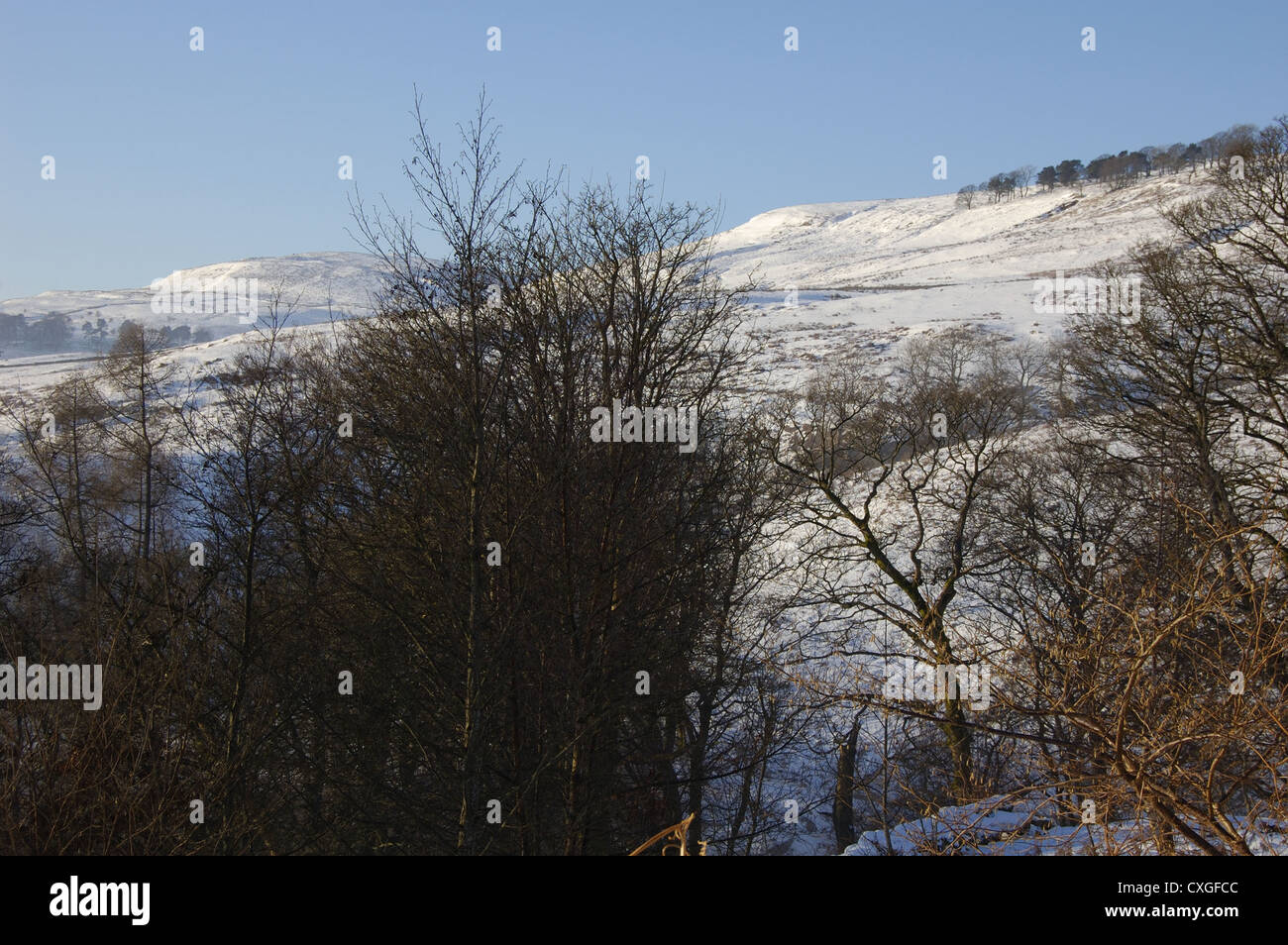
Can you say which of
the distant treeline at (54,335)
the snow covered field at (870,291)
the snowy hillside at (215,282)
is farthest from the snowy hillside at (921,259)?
the distant treeline at (54,335)

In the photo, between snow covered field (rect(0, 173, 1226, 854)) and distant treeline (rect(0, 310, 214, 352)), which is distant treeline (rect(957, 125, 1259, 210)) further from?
distant treeline (rect(0, 310, 214, 352))

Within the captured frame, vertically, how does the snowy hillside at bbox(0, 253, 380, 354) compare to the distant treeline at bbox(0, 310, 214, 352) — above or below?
above

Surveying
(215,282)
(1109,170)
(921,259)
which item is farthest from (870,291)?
(215,282)

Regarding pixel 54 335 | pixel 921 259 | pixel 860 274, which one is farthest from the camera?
pixel 921 259

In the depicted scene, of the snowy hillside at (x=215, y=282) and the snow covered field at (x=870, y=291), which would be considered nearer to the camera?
the snow covered field at (x=870, y=291)

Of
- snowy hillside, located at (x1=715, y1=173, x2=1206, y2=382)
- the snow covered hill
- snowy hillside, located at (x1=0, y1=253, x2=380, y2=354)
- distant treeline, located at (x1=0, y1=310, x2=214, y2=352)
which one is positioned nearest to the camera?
the snow covered hill

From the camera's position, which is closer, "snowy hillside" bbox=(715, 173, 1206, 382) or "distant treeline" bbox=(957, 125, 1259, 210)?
"snowy hillside" bbox=(715, 173, 1206, 382)

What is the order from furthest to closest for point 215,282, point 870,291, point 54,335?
point 215,282 < point 54,335 < point 870,291

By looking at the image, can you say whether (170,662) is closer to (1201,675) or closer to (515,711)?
(515,711)

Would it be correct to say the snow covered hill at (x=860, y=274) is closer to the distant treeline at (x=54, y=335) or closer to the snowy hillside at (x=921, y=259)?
the snowy hillside at (x=921, y=259)

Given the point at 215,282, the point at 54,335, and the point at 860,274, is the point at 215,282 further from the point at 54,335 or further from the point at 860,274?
the point at 860,274

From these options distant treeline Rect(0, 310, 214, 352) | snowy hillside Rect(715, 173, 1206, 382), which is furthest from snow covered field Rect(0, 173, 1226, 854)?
distant treeline Rect(0, 310, 214, 352)

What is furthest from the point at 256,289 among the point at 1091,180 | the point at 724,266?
the point at 1091,180

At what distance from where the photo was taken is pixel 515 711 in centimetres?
1026
